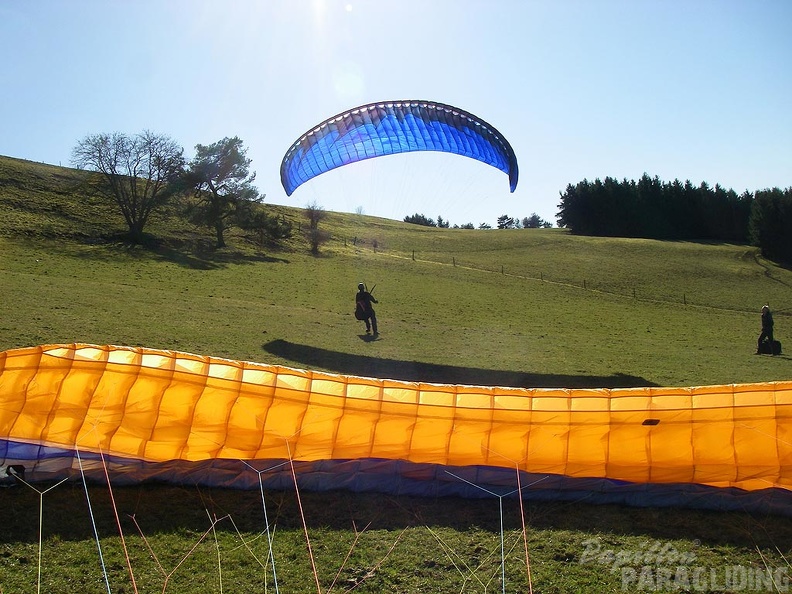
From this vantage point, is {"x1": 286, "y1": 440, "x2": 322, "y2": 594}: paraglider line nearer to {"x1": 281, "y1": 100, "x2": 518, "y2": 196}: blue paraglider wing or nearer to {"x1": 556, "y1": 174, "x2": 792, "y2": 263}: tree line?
{"x1": 281, "y1": 100, "x2": 518, "y2": 196}: blue paraglider wing

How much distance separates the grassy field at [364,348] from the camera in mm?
6379

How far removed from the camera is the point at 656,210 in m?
88.1

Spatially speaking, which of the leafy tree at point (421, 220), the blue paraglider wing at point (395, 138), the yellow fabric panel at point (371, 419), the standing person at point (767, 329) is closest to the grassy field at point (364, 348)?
the yellow fabric panel at point (371, 419)

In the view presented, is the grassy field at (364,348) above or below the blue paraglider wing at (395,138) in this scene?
below

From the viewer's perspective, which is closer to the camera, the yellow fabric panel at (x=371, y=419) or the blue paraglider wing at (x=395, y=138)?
the yellow fabric panel at (x=371, y=419)

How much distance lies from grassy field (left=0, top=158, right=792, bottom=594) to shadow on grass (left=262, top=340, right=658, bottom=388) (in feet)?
0.35

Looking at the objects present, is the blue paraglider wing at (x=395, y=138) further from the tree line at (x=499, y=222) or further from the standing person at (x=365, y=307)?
the tree line at (x=499, y=222)

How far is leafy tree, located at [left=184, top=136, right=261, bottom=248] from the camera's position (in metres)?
47.1

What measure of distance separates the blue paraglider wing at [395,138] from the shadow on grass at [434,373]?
18.6 ft

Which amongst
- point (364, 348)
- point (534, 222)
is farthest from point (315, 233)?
point (534, 222)

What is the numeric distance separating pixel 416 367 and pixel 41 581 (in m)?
11.5

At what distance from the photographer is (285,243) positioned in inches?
2028

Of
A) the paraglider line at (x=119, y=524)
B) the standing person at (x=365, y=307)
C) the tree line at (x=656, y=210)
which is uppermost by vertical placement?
the tree line at (x=656, y=210)

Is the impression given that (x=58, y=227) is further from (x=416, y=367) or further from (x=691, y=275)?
(x=691, y=275)
